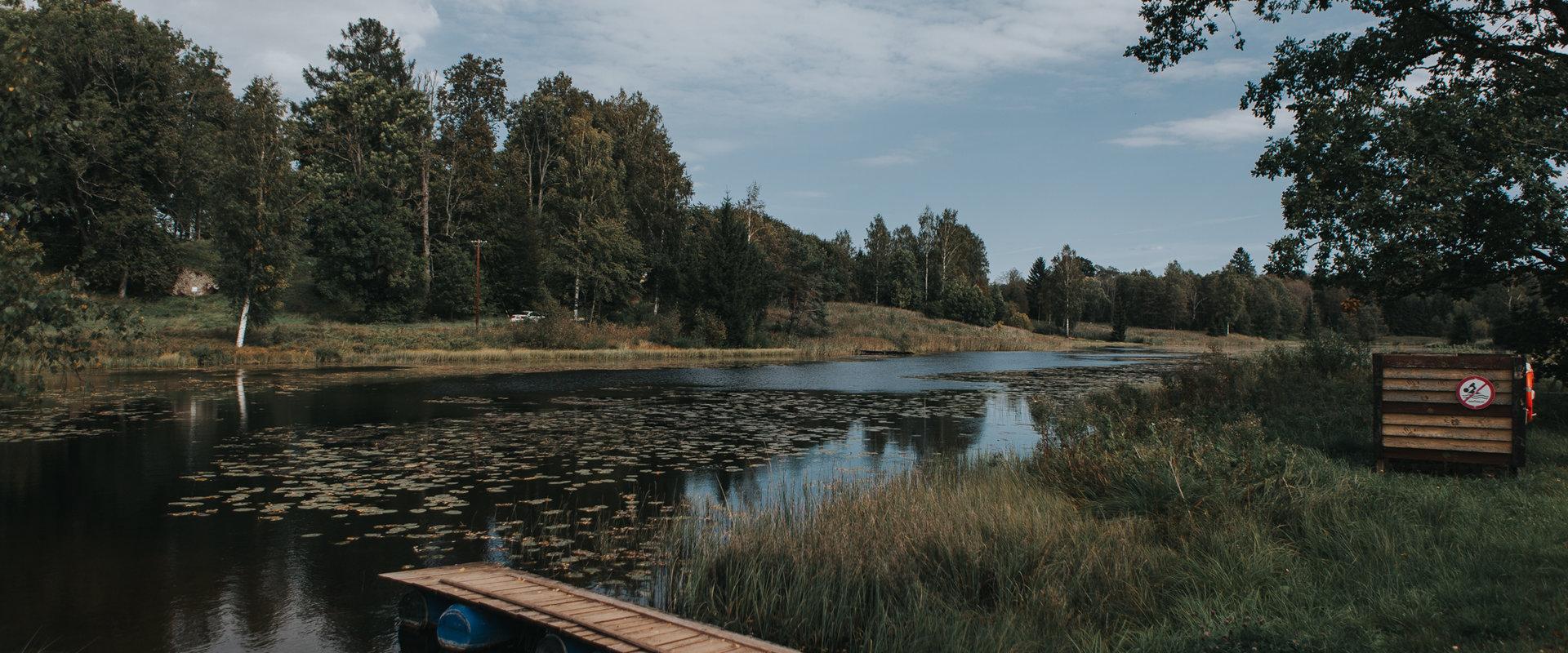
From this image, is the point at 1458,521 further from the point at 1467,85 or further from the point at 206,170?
the point at 206,170

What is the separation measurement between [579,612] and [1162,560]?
450cm

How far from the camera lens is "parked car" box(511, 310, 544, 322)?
48.3m

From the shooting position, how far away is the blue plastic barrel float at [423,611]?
6.25 meters

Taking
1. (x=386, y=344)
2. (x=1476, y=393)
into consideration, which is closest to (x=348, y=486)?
(x=1476, y=393)

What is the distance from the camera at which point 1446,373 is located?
8891mm

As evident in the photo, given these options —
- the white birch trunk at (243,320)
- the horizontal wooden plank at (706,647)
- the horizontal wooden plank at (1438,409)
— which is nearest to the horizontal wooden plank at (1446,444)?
the horizontal wooden plank at (1438,409)

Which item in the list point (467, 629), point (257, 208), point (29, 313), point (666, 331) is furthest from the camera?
point (666, 331)

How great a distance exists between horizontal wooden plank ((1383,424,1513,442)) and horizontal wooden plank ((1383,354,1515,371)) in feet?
2.15

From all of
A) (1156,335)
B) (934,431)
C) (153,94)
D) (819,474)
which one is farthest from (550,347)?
(1156,335)

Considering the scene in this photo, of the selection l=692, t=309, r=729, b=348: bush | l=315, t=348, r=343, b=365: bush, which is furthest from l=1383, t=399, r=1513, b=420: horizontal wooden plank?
l=692, t=309, r=729, b=348: bush

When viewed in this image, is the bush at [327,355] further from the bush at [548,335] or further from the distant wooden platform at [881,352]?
the distant wooden platform at [881,352]

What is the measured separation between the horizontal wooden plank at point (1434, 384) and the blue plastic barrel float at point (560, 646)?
9021 millimetres

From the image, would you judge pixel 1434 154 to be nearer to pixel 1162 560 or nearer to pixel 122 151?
pixel 1162 560

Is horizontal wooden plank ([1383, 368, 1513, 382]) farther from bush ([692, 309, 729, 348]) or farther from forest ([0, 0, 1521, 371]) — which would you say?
bush ([692, 309, 729, 348])
